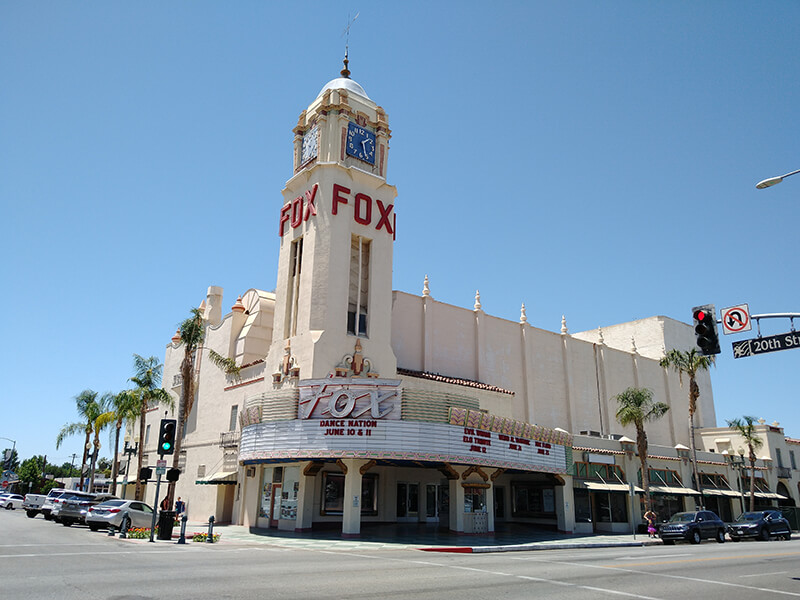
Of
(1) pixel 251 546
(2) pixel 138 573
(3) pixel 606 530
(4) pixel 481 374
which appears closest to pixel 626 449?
(3) pixel 606 530

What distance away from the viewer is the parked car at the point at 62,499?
2954 centimetres

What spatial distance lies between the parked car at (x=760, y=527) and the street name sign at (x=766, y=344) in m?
21.7

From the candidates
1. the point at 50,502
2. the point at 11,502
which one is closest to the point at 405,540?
the point at 50,502

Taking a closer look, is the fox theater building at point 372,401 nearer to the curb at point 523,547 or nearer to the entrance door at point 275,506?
the entrance door at point 275,506

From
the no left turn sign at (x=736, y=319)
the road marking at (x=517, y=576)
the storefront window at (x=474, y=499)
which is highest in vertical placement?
the no left turn sign at (x=736, y=319)

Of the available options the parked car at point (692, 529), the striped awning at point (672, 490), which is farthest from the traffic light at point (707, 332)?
the striped awning at point (672, 490)

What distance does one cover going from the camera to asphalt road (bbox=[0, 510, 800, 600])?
10.6m

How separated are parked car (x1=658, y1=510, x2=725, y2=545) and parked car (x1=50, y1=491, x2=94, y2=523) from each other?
92.0 feet

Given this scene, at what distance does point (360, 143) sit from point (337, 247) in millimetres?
6982

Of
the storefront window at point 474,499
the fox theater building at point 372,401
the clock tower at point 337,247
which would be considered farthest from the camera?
the clock tower at point 337,247

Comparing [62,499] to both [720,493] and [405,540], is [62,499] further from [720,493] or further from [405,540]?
[720,493]

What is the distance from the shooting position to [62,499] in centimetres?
3122

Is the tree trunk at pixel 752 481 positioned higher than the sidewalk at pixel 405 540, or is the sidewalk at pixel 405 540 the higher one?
the tree trunk at pixel 752 481

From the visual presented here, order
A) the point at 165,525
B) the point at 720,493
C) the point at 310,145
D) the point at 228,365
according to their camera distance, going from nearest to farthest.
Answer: the point at 165,525 < the point at 310,145 < the point at 228,365 < the point at 720,493
